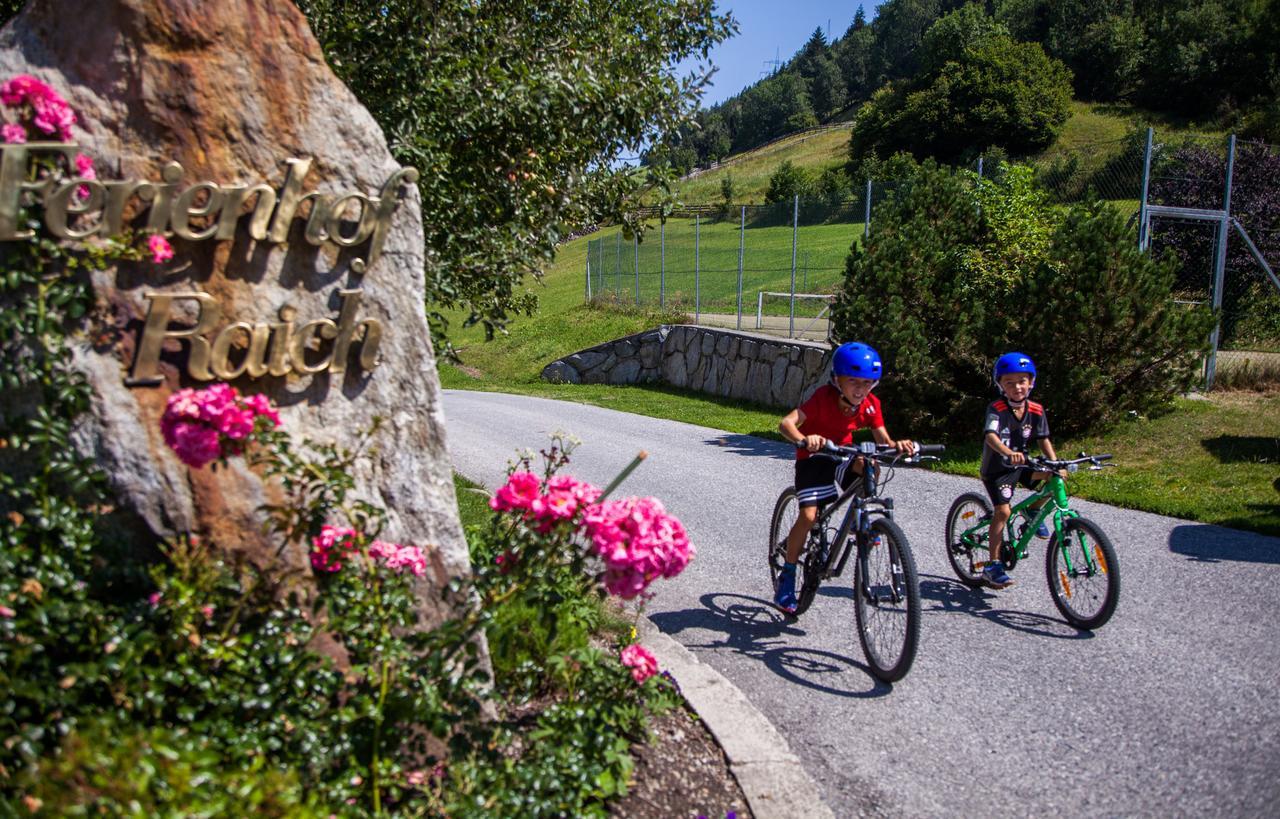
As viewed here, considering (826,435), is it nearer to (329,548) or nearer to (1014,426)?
(1014,426)

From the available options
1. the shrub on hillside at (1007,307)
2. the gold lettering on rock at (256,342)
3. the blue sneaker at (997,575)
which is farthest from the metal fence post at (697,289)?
the gold lettering on rock at (256,342)

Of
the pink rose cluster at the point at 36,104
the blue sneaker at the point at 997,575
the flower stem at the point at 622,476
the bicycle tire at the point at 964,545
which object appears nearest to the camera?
the pink rose cluster at the point at 36,104

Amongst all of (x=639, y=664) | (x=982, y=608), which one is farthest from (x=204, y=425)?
(x=982, y=608)

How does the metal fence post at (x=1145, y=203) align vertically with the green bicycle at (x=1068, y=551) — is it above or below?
above

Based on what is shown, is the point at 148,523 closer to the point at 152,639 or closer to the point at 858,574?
the point at 152,639

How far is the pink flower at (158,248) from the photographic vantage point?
3.18 m

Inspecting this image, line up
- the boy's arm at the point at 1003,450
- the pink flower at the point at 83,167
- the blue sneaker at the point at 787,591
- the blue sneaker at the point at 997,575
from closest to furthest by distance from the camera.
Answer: the pink flower at the point at 83,167, the blue sneaker at the point at 787,591, the boy's arm at the point at 1003,450, the blue sneaker at the point at 997,575

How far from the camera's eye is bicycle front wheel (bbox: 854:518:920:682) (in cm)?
473

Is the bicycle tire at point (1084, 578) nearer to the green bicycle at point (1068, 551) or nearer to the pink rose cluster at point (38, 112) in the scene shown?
the green bicycle at point (1068, 551)

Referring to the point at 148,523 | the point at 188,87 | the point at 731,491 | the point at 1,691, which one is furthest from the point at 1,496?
the point at 731,491

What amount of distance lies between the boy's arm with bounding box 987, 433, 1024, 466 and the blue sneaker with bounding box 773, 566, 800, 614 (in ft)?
4.78

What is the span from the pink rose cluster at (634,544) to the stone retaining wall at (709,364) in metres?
11.1

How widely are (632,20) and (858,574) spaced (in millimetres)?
4200

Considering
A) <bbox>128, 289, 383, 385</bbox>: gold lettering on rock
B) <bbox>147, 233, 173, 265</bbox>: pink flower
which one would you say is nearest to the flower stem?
<bbox>128, 289, 383, 385</bbox>: gold lettering on rock
